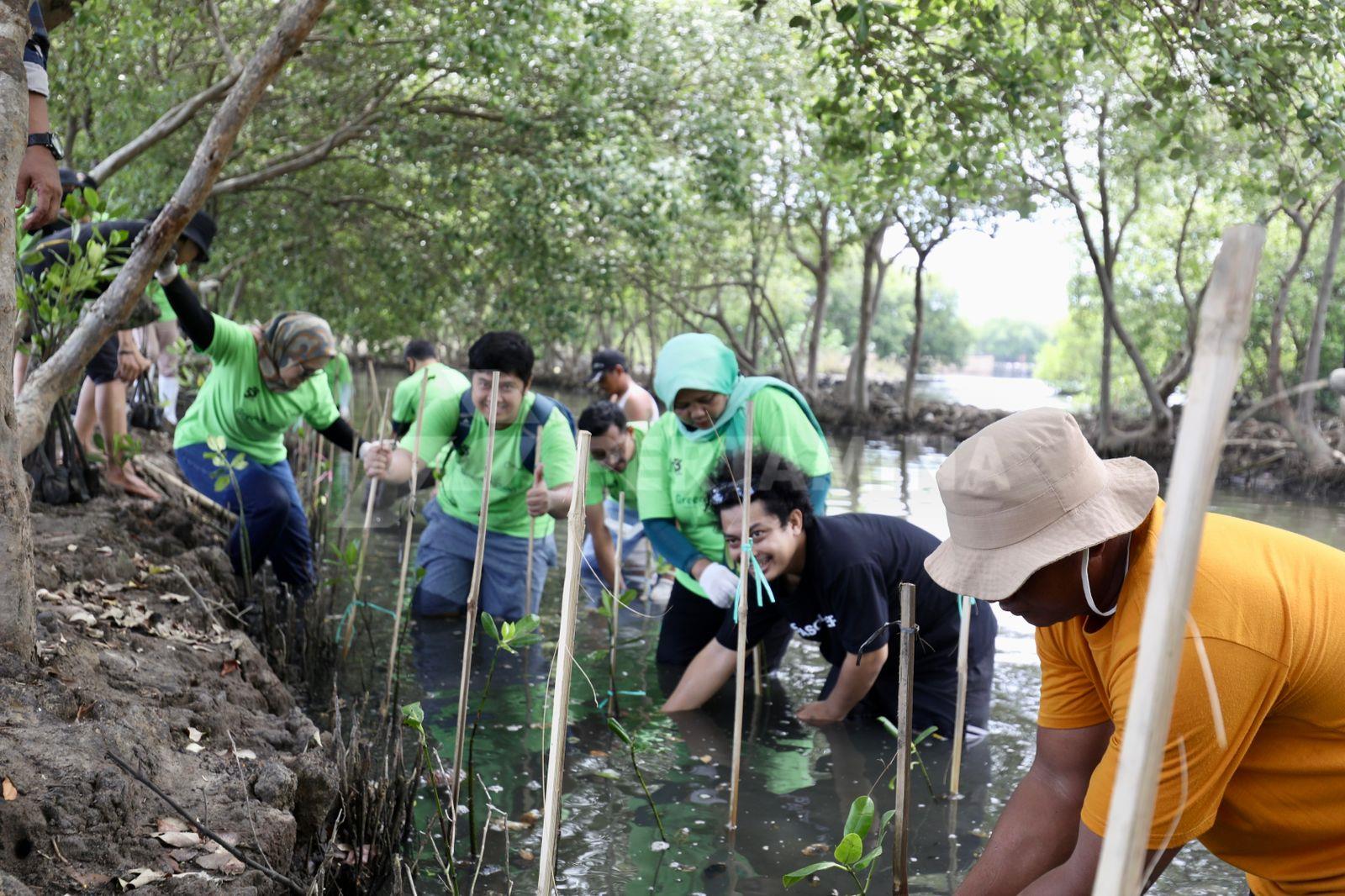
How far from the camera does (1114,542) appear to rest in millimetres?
1928

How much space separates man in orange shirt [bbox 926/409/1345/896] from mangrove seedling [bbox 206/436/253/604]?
12.2 feet

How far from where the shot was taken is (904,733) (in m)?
2.83

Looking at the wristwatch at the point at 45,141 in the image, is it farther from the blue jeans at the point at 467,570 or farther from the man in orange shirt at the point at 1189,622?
the blue jeans at the point at 467,570

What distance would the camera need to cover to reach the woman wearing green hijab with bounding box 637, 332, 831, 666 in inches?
187

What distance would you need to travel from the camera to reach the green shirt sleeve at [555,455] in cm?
584

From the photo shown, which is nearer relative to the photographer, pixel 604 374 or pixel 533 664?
pixel 533 664

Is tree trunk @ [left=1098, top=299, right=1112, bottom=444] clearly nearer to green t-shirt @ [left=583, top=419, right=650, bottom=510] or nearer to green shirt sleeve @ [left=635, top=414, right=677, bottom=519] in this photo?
green t-shirt @ [left=583, top=419, right=650, bottom=510]

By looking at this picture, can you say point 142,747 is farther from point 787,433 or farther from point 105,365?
point 105,365

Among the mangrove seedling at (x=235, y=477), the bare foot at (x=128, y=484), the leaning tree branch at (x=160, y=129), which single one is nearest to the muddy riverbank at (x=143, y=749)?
the mangrove seedling at (x=235, y=477)

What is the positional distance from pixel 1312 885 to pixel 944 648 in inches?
105

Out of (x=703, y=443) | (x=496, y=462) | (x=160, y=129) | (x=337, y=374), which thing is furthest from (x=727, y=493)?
(x=160, y=129)

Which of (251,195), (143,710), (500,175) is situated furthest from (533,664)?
(251,195)

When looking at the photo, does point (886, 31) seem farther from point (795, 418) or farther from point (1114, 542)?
point (1114, 542)

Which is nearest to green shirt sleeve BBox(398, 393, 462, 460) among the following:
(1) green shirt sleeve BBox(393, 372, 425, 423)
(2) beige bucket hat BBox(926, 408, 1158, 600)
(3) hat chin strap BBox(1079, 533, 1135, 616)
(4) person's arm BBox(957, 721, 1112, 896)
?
(1) green shirt sleeve BBox(393, 372, 425, 423)
